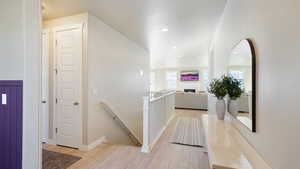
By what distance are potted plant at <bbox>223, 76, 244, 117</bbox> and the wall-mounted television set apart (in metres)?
8.39

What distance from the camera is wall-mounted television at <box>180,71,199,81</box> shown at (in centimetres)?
1002

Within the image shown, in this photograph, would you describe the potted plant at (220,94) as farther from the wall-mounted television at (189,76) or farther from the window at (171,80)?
the window at (171,80)

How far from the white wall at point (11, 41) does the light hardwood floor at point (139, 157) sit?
1.58 metres

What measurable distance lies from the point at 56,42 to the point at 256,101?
3508mm

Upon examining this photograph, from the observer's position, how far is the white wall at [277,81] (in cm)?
72

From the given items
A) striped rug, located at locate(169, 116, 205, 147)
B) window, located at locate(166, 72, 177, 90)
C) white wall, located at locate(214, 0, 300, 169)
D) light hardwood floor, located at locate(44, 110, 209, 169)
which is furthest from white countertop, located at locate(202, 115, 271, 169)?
window, located at locate(166, 72, 177, 90)

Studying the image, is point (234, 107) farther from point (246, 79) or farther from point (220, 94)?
point (246, 79)

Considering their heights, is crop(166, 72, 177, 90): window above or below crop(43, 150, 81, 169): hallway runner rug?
above

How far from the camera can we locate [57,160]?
2.35 metres

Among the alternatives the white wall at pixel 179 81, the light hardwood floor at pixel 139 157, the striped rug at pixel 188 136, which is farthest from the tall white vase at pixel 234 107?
the white wall at pixel 179 81

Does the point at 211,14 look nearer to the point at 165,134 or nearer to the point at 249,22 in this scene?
the point at 249,22

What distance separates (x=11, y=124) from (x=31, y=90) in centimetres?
44

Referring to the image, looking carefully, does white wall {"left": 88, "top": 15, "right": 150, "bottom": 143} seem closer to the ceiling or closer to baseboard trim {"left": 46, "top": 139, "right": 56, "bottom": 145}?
the ceiling

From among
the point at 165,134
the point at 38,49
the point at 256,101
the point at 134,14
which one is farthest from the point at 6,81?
the point at 165,134
